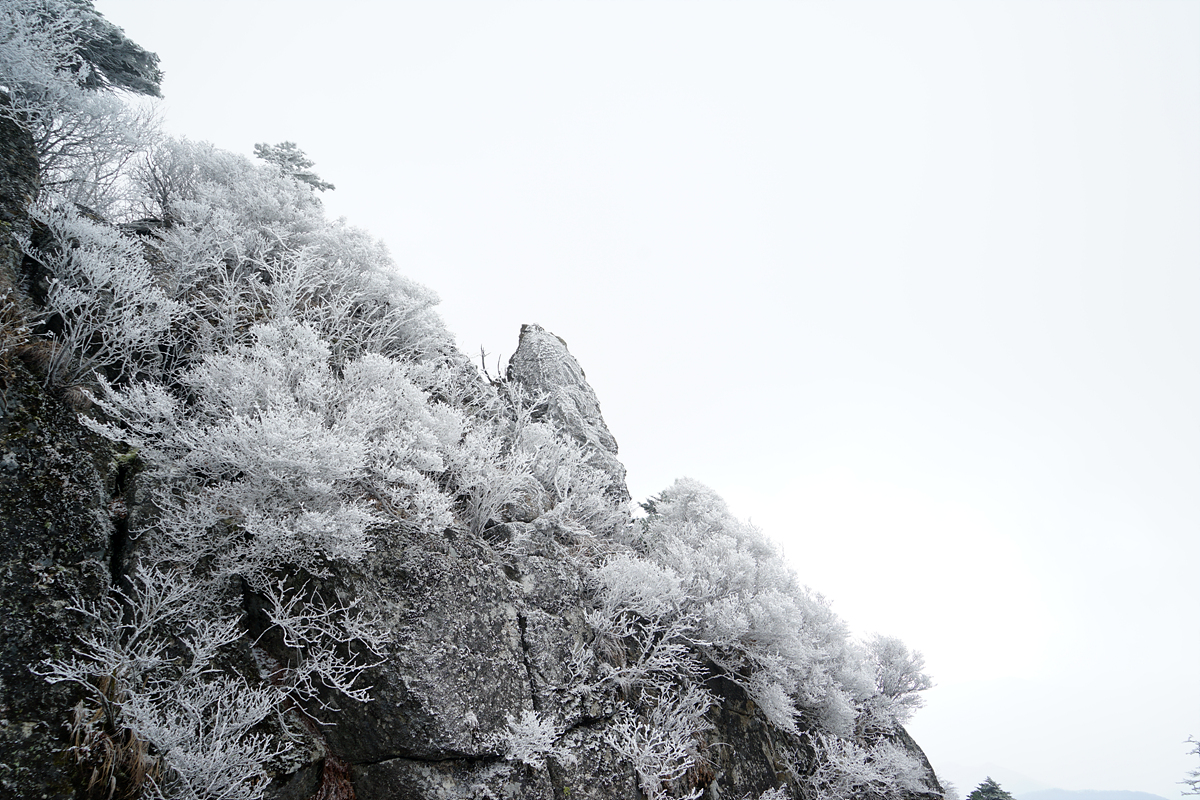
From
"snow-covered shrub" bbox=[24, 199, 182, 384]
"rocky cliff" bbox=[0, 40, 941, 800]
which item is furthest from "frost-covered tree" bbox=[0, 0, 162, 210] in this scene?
"snow-covered shrub" bbox=[24, 199, 182, 384]

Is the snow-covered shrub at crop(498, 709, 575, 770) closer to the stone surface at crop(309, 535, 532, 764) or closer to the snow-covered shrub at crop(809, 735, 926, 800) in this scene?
the stone surface at crop(309, 535, 532, 764)

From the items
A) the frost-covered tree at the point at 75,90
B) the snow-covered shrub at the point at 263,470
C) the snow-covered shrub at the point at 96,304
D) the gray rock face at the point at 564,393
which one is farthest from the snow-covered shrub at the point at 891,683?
the frost-covered tree at the point at 75,90

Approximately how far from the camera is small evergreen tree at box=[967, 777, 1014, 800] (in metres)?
14.5

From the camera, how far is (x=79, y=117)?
27.4ft

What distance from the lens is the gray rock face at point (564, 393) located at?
12586 mm

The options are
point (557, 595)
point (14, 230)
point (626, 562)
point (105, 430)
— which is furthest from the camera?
point (626, 562)

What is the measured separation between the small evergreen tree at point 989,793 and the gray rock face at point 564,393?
1314cm

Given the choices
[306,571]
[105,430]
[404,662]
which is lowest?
[404,662]

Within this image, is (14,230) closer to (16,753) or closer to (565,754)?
(16,753)

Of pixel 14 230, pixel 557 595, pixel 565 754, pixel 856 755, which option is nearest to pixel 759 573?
pixel 856 755

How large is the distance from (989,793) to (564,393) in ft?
52.7

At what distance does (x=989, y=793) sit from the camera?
1484 centimetres

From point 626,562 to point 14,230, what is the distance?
858 centimetres

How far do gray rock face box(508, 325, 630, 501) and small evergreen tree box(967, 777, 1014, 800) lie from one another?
43.1 feet
